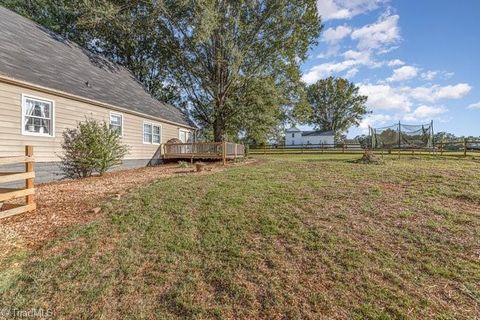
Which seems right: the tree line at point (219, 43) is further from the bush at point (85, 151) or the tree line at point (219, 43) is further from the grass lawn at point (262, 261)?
the grass lawn at point (262, 261)

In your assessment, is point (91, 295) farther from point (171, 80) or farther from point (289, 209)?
point (171, 80)

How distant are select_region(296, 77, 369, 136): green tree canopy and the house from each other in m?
42.1

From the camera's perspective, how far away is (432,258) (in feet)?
13.0

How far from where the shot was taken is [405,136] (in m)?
18.5

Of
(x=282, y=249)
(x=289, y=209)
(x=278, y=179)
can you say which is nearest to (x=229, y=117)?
(x=278, y=179)

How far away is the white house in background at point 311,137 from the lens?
53.6 meters

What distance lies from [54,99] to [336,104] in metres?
53.6

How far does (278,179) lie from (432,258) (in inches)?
195

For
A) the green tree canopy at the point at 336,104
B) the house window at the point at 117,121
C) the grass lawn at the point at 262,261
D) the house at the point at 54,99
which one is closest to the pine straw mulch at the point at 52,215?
the grass lawn at the point at 262,261

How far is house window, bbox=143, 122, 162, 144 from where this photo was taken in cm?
1534

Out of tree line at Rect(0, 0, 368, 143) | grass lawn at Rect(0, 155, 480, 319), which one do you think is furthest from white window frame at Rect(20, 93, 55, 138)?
tree line at Rect(0, 0, 368, 143)

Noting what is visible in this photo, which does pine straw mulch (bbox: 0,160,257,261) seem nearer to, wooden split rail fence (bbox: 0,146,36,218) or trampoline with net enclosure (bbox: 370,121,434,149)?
wooden split rail fence (bbox: 0,146,36,218)

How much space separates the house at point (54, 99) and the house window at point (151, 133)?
4cm

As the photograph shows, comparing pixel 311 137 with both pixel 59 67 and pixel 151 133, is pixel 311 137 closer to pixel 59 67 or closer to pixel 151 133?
pixel 151 133
